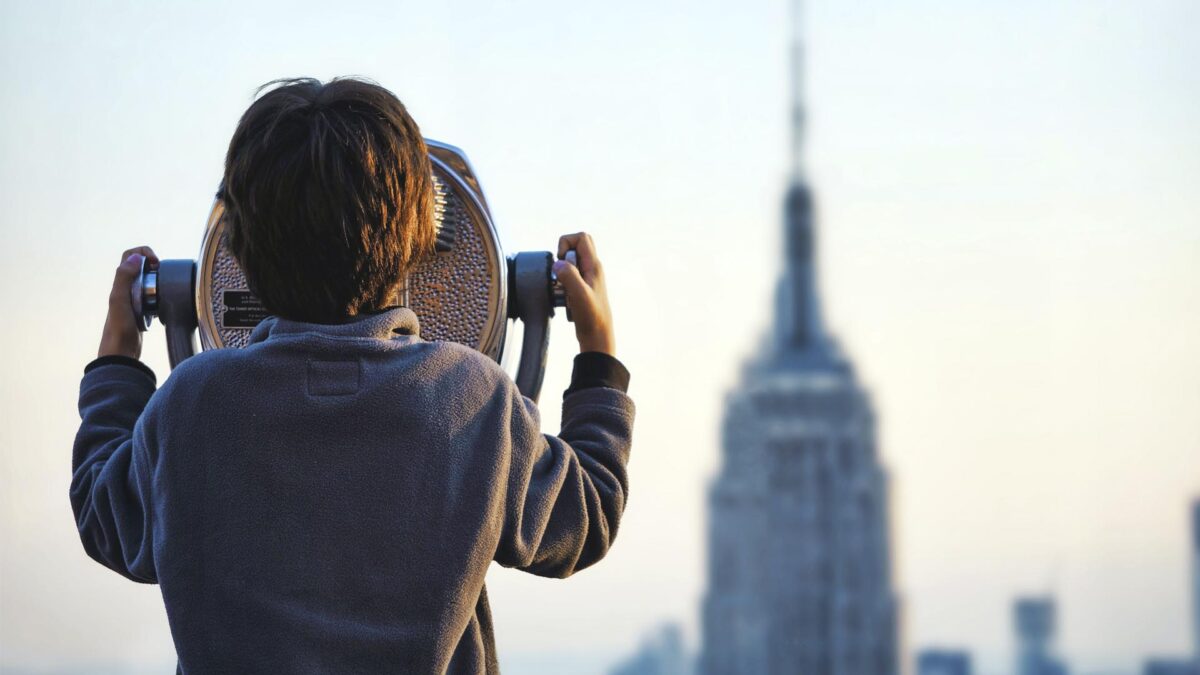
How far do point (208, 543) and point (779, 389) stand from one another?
41619mm

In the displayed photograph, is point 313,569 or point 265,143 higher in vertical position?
point 265,143

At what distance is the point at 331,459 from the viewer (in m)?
0.75

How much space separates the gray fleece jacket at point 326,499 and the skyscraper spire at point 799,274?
4014cm

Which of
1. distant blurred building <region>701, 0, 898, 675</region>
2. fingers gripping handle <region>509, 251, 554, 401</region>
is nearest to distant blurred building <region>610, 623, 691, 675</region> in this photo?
distant blurred building <region>701, 0, 898, 675</region>

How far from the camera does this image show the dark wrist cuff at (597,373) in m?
0.87

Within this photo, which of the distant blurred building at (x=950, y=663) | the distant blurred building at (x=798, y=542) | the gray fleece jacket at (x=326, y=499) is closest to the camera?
the gray fleece jacket at (x=326, y=499)

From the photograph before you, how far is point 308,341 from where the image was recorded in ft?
2.50

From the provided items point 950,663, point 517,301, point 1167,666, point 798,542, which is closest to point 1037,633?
point 950,663

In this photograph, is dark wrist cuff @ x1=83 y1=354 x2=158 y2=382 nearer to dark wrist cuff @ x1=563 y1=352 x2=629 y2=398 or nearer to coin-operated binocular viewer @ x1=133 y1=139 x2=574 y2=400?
coin-operated binocular viewer @ x1=133 y1=139 x2=574 y2=400

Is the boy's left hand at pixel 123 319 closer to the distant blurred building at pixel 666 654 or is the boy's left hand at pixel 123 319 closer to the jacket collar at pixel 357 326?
the jacket collar at pixel 357 326

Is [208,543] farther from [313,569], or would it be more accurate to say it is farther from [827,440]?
[827,440]

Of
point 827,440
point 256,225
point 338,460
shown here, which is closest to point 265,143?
point 256,225

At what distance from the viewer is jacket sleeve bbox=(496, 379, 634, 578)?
77 centimetres

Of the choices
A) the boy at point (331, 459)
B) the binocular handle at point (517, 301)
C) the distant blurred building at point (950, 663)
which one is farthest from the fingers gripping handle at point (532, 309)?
the distant blurred building at point (950, 663)
